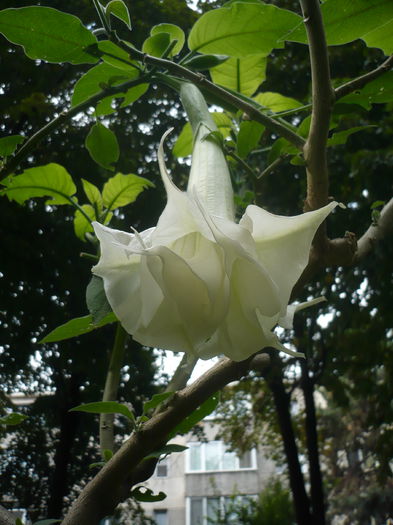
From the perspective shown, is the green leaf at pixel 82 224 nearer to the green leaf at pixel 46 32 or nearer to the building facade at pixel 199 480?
the green leaf at pixel 46 32

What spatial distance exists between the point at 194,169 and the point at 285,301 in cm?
11

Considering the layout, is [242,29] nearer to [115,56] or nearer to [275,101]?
[115,56]

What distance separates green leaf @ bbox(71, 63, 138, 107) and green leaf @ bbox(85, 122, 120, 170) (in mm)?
73

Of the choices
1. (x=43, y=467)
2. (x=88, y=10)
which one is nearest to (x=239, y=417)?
(x=43, y=467)

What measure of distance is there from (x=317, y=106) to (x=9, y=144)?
0.29m

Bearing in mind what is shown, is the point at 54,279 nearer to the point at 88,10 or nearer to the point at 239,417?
the point at 88,10

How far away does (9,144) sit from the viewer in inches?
20.1

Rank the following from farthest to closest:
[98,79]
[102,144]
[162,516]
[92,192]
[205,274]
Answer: [162,516], [92,192], [102,144], [98,79], [205,274]

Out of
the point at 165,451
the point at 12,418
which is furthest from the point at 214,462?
the point at 165,451

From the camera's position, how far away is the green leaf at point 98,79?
0.46 metres

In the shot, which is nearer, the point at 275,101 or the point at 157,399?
the point at 157,399

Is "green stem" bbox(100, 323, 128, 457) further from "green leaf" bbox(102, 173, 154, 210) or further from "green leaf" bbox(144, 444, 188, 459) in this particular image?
"green leaf" bbox(102, 173, 154, 210)

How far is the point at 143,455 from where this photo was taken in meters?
0.44

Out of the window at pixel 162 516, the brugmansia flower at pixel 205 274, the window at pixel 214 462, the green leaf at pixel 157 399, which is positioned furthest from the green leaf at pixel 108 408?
the window at pixel 162 516
